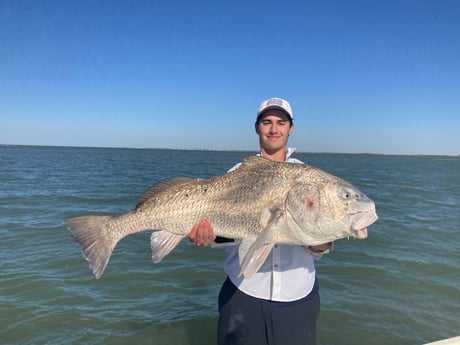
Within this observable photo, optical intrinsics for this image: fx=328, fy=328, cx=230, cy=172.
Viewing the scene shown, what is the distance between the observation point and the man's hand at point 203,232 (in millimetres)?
3650

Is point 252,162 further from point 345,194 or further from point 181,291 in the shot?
point 181,291

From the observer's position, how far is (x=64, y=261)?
10.2m

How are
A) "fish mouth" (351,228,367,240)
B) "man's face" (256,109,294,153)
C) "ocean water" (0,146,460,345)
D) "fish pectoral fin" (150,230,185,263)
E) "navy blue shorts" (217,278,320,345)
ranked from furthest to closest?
"ocean water" (0,146,460,345)
"man's face" (256,109,294,153)
"fish pectoral fin" (150,230,185,263)
"navy blue shorts" (217,278,320,345)
"fish mouth" (351,228,367,240)

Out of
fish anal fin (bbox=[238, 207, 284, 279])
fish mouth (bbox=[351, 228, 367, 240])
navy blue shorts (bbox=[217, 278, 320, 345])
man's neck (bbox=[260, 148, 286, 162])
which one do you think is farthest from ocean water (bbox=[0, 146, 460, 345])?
fish mouth (bbox=[351, 228, 367, 240])

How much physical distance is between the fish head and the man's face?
2.97 ft

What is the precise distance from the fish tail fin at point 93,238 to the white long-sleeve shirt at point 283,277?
152 cm

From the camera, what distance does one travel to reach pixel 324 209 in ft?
11.0

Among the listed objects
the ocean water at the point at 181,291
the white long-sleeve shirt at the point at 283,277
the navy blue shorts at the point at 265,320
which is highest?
the white long-sleeve shirt at the point at 283,277

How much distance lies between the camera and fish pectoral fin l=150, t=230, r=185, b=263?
374 centimetres

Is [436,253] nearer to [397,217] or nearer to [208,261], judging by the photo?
[397,217]

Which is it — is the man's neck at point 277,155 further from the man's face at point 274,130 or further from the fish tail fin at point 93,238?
the fish tail fin at point 93,238

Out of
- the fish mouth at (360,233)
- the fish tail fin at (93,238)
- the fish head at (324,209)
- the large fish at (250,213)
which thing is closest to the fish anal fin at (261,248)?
the large fish at (250,213)

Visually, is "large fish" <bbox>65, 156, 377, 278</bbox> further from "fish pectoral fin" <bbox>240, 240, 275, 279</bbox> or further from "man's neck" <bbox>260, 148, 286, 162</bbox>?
"man's neck" <bbox>260, 148, 286, 162</bbox>

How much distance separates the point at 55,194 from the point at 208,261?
1606cm
